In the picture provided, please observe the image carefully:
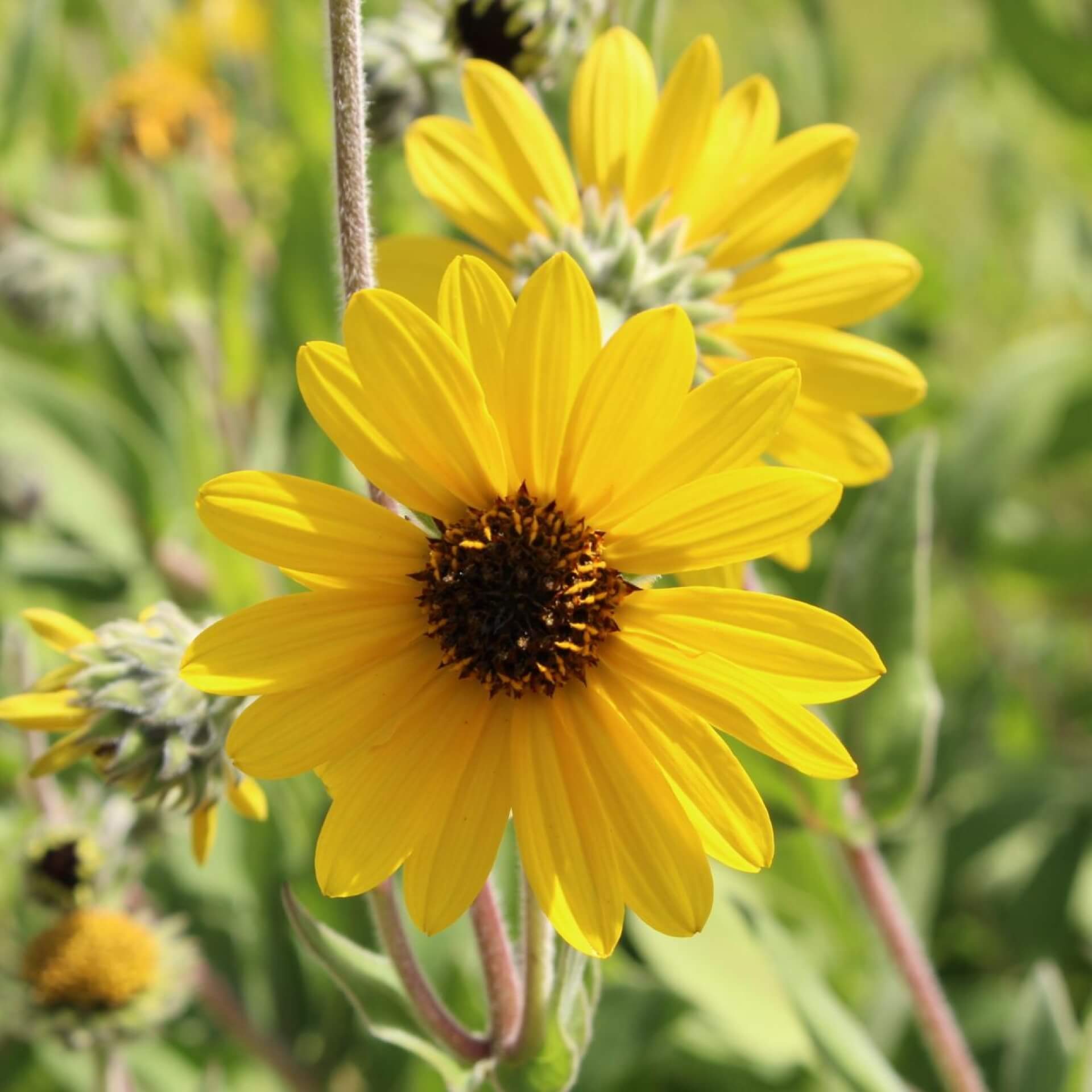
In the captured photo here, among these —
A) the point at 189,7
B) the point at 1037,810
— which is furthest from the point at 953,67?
the point at 189,7

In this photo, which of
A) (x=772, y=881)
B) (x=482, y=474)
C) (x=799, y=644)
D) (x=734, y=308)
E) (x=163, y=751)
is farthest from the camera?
(x=772, y=881)

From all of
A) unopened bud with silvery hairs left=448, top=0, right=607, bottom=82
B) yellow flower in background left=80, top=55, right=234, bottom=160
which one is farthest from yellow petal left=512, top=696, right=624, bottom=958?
yellow flower in background left=80, top=55, right=234, bottom=160

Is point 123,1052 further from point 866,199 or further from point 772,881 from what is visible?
point 866,199

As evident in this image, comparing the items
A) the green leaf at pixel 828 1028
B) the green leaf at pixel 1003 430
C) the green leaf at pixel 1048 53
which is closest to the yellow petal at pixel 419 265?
the green leaf at pixel 828 1028

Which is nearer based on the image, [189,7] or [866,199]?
[866,199]

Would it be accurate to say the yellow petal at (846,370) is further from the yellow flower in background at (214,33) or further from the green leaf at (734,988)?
the yellow flower in background at (214,33)
